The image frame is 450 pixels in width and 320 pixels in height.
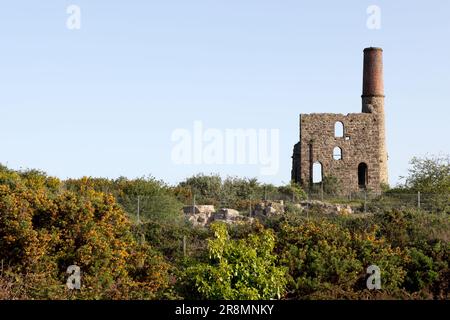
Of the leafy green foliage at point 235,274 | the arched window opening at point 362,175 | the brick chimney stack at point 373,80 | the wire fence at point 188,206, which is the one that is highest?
the brick chimney stack at point 373,80

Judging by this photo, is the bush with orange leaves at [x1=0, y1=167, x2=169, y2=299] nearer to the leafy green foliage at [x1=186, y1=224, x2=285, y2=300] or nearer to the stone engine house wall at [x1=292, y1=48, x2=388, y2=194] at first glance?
the leafy green foliage at [x1=186, y1=224, x2=285, y2=300]

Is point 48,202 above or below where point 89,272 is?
above

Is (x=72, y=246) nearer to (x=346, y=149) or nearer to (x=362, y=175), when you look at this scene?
(x=346, y=149)

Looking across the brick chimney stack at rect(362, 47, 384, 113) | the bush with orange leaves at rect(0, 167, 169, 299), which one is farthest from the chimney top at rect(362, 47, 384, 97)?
the bush with orange leaves at rect(0, 167, 169, 299)

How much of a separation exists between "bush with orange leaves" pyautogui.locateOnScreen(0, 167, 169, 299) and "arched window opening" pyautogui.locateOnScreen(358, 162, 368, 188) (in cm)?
3388

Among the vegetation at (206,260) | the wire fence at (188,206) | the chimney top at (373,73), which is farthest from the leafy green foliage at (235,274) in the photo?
the chimney top at (373,73)

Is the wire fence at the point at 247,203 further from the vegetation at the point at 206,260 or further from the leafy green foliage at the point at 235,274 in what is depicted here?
the leafy green foliage at the point at 235,274

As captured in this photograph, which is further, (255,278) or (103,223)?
(103,223)

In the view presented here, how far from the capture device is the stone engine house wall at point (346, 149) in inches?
2041

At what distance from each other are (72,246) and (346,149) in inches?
1394

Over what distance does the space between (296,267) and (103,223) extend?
526cm
